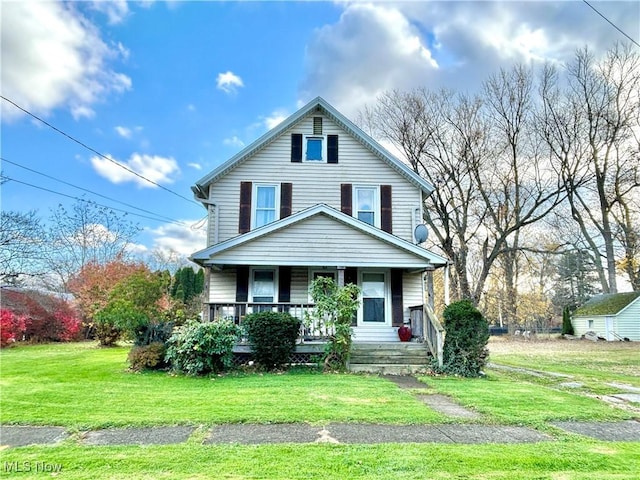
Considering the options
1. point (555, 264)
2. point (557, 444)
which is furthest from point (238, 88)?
point (555, 264)

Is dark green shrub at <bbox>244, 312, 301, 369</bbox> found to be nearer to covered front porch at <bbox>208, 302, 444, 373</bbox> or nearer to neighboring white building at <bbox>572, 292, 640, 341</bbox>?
covered front porch at <bbox>208, 302, 444, 373</bbox>

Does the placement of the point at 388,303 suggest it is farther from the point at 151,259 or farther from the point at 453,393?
the point at 151,259

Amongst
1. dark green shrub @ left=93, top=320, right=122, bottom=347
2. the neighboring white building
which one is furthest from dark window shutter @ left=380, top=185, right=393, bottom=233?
the neighboring white building

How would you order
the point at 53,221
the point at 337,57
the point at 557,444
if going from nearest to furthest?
the point at 557,444
the point at 337,57
the point at 53,221

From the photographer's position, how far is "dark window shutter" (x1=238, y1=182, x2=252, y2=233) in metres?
13.4

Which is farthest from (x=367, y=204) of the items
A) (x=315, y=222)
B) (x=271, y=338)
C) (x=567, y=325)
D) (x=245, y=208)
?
(x=567, y=325)

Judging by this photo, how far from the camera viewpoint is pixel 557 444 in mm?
4484

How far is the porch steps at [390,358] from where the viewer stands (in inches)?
399

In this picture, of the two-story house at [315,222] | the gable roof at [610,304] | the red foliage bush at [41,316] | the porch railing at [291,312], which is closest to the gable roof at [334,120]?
the two-story house at [315,222]

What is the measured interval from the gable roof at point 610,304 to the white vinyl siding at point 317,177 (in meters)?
22.3

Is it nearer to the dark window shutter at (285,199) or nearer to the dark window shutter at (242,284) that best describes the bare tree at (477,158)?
the dark window shutter at (285,199)

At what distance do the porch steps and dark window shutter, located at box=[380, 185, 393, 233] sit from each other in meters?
4.21

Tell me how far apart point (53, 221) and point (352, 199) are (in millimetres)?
21426

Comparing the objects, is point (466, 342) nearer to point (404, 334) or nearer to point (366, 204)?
point (404, 334)
